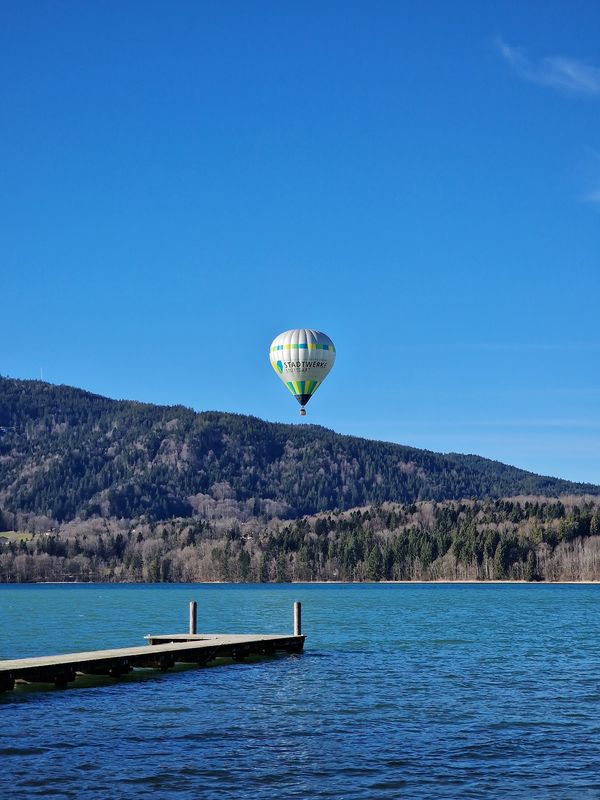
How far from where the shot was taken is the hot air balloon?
114688 millimetres

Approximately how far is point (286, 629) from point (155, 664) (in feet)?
133

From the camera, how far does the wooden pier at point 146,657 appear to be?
171ft

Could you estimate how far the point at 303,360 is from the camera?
115 m

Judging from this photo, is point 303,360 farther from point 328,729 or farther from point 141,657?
point 328,729

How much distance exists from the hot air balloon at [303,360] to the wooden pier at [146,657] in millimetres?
42300

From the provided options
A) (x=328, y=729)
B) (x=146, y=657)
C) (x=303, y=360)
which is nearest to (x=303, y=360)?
(x=303, y=360)

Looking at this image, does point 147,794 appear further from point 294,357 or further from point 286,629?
point 294,357

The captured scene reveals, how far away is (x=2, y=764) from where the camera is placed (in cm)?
3434

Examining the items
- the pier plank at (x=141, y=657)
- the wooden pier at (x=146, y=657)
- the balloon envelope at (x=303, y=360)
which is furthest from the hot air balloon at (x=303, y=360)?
the pier plank at (x=141, y=657)

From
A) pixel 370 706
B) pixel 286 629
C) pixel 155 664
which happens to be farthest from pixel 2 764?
pixel 286 629

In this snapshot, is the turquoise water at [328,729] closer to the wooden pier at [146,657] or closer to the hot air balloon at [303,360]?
the wooden pier at [146,657]

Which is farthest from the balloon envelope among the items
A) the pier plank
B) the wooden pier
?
the pier plank

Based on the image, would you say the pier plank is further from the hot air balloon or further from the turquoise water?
the hot air balloon

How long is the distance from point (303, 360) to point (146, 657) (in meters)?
57.8
